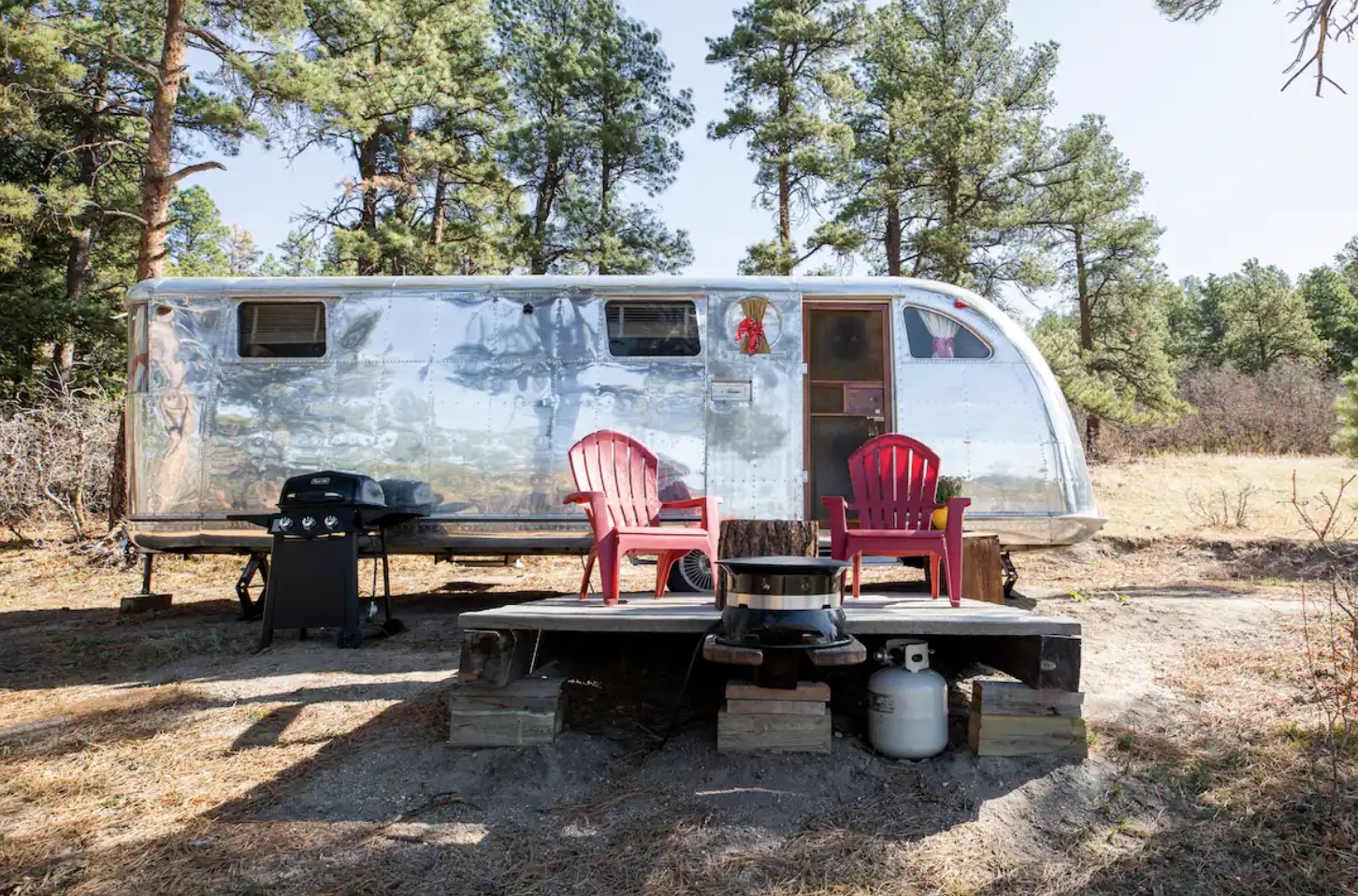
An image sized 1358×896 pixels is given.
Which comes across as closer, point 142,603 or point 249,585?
point 249,585

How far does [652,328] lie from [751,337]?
714 millimetres

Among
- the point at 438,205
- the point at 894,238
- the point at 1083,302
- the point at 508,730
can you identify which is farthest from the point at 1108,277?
the point at 508,730

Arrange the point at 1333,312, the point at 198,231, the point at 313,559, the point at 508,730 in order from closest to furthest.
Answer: the point at 508,730 → the point at 313,559 → the point at 198,231 → the point at 1333,312

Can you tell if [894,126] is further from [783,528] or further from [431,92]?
[783,528]

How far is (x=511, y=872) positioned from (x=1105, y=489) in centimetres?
1343

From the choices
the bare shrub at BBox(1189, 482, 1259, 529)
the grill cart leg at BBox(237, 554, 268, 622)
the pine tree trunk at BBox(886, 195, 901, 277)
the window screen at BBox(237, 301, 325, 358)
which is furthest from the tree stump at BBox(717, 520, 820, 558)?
the pine tree trunk at BBox(886, 195, 901, 277)

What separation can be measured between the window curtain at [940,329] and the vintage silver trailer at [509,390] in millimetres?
15

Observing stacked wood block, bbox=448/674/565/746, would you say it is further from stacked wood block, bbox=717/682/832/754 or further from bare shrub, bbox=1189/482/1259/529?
bare shrub, bbox=1189/482/1259/529

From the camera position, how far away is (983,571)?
18.3ft

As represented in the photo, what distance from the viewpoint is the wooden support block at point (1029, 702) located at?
3250 millimetres

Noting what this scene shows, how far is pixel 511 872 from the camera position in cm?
257

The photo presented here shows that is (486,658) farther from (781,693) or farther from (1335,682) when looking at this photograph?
(1335,682)

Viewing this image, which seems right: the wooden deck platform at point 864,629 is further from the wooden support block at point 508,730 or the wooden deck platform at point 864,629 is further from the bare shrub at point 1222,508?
the bare shrub at point 1222,508

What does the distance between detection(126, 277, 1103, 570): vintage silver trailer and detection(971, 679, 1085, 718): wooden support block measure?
9.40 ft
